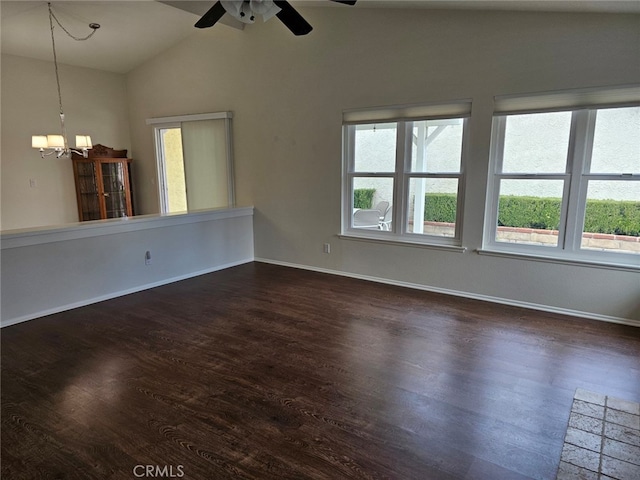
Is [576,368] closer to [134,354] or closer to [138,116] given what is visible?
[134,354]

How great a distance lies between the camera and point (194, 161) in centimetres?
632

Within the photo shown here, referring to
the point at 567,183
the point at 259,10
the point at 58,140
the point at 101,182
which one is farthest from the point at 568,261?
the point at 101,182

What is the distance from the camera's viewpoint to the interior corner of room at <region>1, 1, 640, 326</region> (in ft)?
11.4

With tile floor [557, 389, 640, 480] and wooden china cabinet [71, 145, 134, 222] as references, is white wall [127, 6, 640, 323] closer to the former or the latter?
wooden china cabinet [71, 145, 134, 222]

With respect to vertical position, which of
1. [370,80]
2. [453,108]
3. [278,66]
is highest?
[278,66]

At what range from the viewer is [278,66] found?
203 inches

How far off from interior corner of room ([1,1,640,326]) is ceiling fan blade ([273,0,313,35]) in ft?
4.76

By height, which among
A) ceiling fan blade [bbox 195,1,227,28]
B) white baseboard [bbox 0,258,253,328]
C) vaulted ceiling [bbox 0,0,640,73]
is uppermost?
vaulted ceiling [bbox 0,0,640,73]

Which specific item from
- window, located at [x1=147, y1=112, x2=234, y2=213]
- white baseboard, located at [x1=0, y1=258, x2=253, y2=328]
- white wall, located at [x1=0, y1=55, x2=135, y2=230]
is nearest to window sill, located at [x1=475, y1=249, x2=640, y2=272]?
white baseboard, located at [x1=0, y1=258, x2=253, y2=328]

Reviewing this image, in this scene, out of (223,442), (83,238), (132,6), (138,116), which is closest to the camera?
(223,442)

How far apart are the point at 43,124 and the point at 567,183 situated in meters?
7.22

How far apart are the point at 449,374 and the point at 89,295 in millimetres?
3655

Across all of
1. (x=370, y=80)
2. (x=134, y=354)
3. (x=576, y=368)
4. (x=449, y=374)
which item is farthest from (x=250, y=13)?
(x=576, y=368)

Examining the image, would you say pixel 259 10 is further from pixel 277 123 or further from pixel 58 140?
pixel 58 140
